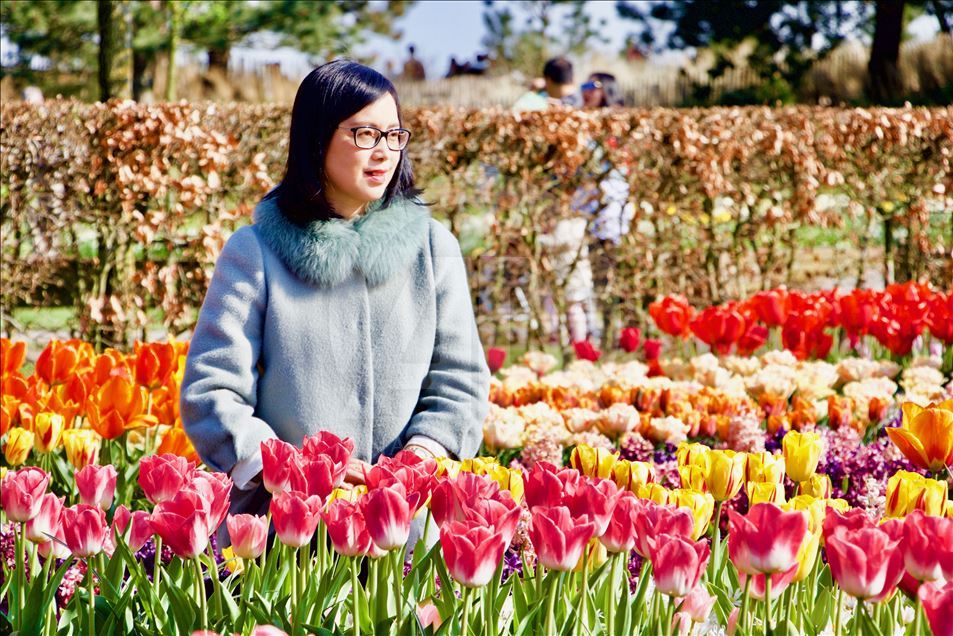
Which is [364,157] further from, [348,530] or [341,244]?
[348,530]

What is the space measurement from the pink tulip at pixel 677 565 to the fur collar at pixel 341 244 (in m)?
1.08

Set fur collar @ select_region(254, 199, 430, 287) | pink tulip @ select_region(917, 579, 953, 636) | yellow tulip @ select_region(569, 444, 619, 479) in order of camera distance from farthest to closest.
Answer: fur collar @ select_region(254, 199, 430, 287), yellow tulip @ select_region(569, 444, 619, 479), pink tulip @ select_region(917, 579, 953, 636)

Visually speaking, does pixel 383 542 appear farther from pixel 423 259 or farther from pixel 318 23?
pixel 318 23

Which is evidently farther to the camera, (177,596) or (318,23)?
(318,23)

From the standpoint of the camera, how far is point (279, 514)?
1519mm

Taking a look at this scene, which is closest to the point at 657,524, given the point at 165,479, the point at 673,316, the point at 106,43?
the point at 165,479

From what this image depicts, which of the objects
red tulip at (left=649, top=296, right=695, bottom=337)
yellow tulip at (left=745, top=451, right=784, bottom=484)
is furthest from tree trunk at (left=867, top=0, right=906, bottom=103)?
yellow tulip at (left=745, top=451, right=784, bottom=484)

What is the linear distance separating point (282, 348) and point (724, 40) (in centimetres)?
2187

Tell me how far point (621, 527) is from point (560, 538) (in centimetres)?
18

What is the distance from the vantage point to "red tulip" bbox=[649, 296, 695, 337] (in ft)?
15.1

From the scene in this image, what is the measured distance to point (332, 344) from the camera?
2279 millimetres

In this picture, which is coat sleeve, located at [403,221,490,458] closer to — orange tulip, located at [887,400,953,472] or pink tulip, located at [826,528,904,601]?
orange tulip, located at [887,400,953,472]

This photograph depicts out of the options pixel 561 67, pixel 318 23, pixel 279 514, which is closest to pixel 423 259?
pixel 279 514

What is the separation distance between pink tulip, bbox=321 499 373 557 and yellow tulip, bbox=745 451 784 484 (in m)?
0.68
